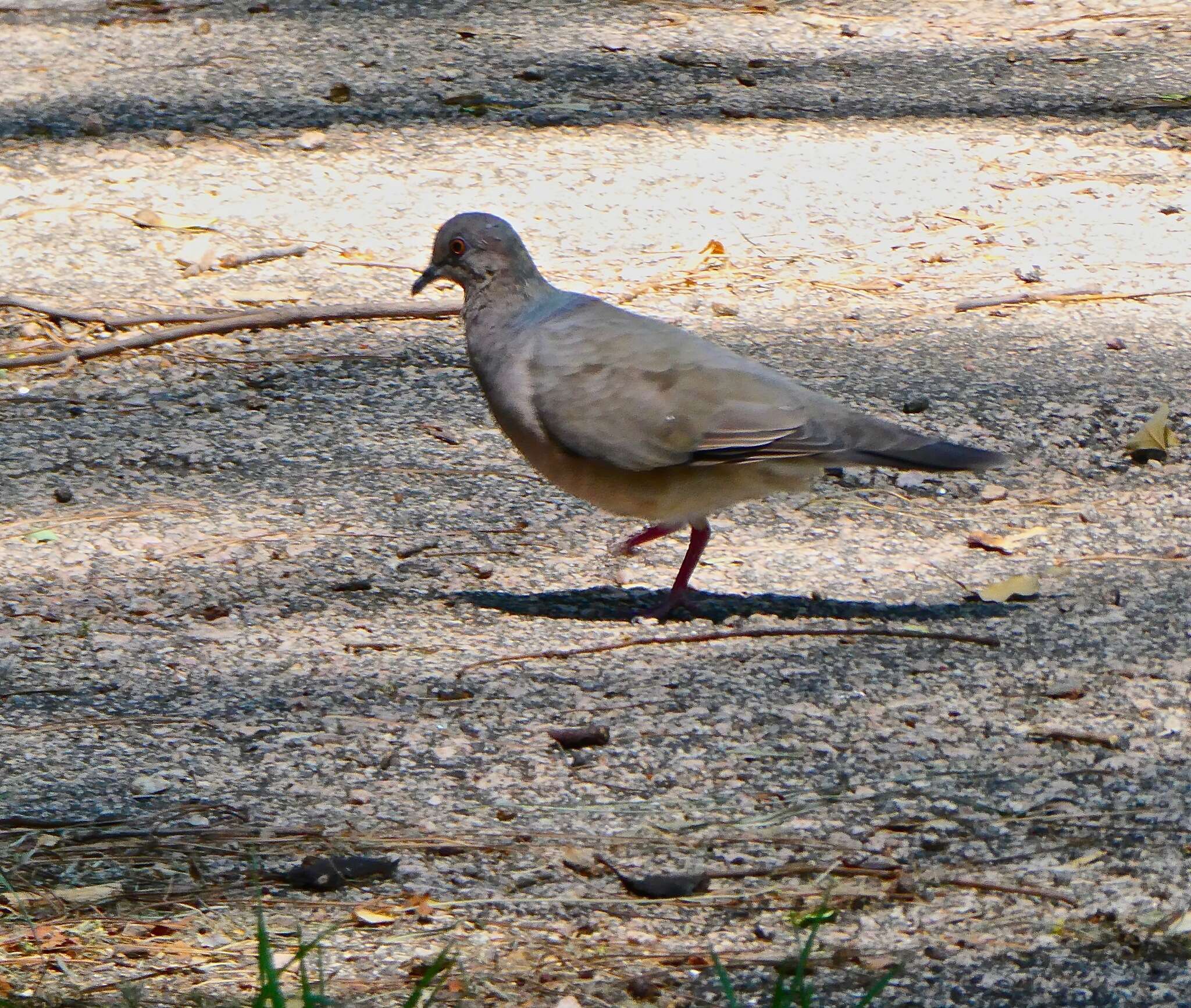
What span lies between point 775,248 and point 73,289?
2.45 metres

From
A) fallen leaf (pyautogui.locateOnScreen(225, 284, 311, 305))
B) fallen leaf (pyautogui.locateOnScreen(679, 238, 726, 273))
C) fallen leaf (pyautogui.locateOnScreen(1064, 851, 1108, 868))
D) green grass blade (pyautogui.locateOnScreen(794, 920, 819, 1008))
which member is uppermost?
fallen leaf (pyautogui.locateOnScreen(679, 238, 726, 273))

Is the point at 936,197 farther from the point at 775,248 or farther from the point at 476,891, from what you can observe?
the point at 476,891

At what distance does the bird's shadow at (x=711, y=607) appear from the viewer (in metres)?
3.69

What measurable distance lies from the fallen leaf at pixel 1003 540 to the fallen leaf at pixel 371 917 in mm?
2070

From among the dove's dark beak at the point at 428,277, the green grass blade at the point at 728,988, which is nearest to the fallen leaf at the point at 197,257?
the dove's dark beak at the point at 428,277

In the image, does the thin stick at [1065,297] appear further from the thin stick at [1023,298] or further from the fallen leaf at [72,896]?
the fallen leaf at [72,896]

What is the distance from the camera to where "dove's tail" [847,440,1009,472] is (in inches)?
147

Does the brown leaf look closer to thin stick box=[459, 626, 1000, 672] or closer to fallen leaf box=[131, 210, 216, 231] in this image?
thin stick box=[459, 626, 1000, 672]

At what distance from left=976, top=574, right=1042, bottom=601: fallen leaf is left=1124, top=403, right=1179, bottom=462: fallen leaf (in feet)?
2.94

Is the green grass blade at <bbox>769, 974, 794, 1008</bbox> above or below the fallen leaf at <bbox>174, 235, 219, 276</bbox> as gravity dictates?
below

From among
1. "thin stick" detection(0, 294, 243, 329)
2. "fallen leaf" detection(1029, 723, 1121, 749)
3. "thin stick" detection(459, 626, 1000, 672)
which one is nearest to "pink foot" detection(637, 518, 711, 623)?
"thin stick" detection(459, 626, 1000, 672)

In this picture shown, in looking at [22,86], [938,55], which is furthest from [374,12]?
[938,55]

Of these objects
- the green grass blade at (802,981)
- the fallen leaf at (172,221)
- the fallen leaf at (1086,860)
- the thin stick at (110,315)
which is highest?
the fallen leaf at (172,221)

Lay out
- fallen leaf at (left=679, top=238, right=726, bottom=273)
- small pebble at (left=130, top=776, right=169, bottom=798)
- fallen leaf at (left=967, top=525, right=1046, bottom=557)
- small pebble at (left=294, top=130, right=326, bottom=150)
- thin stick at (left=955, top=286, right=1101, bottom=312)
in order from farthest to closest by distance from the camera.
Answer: small pebble at (left=294, top=130, right=326, bottom=150), fallen leaf at (left=679, top=238, right=726, bottom=273), thin stick at (left=955, top=286, right=1101, bottom=312), fallen leaf at (left=967, top=525, right=1046, bottom=557), small pebble at (left=130, top=776, right=169, bottom=798)
